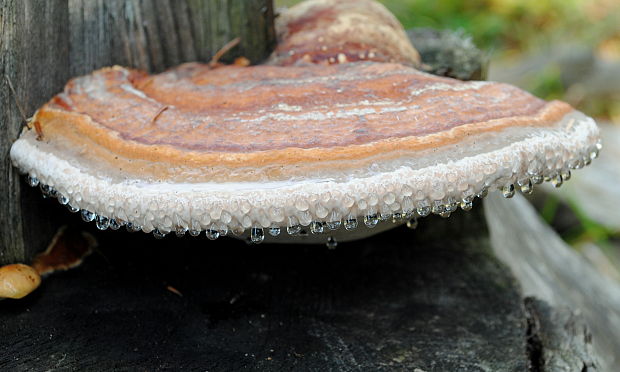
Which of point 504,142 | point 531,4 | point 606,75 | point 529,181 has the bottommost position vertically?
point 606,75

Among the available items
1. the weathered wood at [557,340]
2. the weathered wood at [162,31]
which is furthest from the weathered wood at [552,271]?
the weathered wood at [162,31]

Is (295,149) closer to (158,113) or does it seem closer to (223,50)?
(158,113)

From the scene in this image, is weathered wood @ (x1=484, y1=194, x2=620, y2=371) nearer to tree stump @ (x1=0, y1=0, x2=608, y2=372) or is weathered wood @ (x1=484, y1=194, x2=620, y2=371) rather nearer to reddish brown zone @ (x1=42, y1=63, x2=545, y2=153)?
tree stump @ (x1=0, y1=0, x2=608, y2=372)

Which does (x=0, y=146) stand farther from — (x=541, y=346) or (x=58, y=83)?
(x=541, y=346)

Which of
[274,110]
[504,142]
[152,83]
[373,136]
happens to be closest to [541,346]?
[504,142]

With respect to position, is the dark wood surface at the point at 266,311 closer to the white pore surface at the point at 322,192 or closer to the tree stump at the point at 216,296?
the tree stump at the point at 216,296

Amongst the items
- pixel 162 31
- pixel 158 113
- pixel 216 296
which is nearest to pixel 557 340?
pixel 216 296

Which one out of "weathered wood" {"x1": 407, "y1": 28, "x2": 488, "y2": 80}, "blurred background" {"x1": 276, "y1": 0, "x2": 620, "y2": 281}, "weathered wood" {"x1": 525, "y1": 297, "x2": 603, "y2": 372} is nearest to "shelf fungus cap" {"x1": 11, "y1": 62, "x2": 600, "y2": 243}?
"weathered wood" {"x1": 525, "y1": 297, "x2": 603, "y2": 372}
